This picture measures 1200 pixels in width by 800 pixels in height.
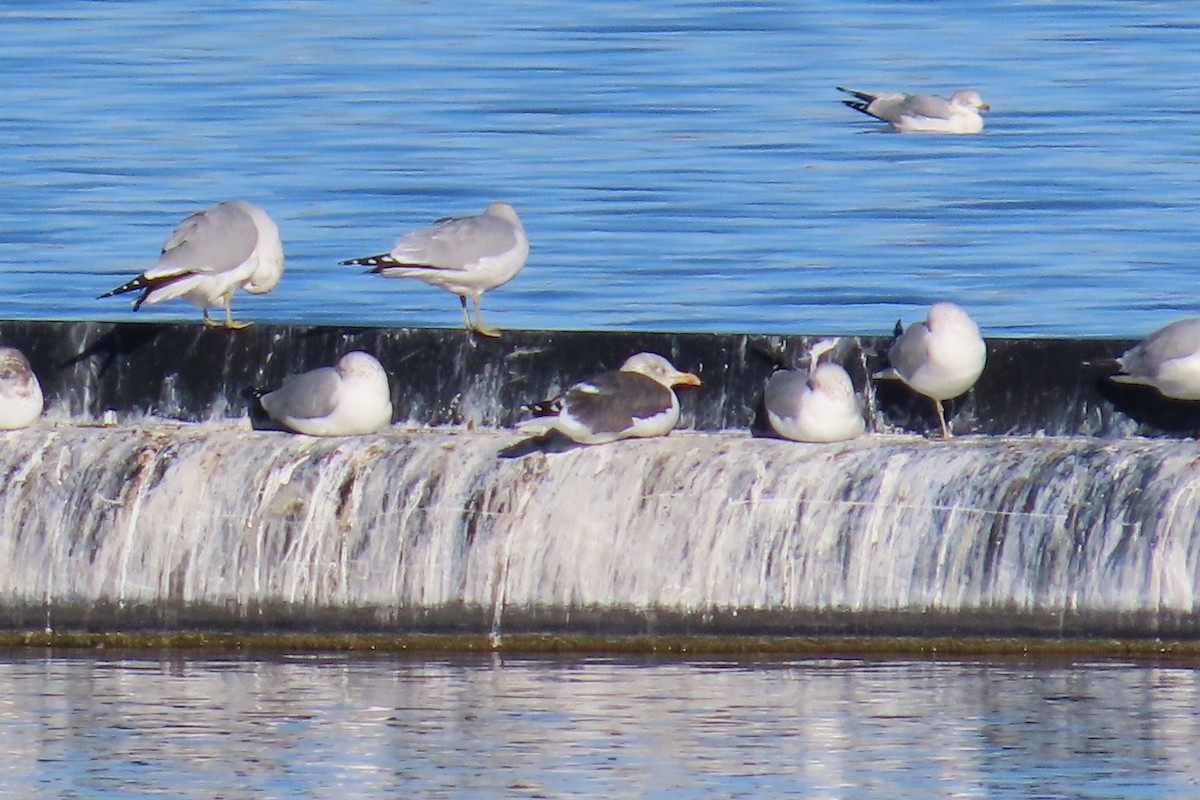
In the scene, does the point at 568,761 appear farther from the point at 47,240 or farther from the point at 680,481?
the point at 47,240

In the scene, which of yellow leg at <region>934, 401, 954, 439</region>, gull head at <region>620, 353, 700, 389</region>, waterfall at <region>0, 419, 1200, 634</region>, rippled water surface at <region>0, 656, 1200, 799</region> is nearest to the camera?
rippled water surface at <region>0, 656, 1200, 799</region>

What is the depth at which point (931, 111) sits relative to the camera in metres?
32.2

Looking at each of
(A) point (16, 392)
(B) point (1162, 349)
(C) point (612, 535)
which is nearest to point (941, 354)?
(B) point (1162, 349)

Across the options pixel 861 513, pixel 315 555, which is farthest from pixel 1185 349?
pixel 315 555

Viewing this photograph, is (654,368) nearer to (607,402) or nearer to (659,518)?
(607,402)

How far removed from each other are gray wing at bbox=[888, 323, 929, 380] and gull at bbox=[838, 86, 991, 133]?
2223 cm

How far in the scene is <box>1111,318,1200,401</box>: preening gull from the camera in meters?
9.79

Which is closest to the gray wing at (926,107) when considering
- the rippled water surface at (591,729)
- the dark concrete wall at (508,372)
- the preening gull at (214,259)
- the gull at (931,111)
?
the gull at (931,111)

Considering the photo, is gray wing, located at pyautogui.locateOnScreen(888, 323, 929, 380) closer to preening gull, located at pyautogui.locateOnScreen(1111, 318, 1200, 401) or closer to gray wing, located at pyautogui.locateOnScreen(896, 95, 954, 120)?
preening gull, located at pyautogui.locateOnScreen(1111, 318, 1200, 401)

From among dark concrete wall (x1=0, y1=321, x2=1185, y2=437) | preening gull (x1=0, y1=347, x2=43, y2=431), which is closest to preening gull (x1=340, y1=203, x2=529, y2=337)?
dark concrete wall (x1=0, y1=321, x2=1185, y2=437)

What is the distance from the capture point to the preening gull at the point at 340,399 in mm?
10078

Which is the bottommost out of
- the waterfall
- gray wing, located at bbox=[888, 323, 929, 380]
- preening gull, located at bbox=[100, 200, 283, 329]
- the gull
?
the waterfall

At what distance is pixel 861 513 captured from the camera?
9.76 metres

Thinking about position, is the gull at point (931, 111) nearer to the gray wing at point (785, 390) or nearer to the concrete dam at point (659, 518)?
the concrete dam at point (659, 518)
